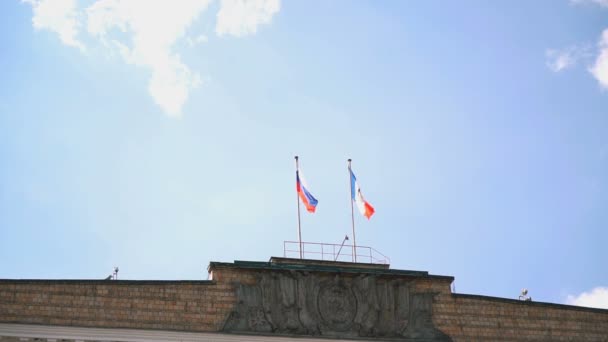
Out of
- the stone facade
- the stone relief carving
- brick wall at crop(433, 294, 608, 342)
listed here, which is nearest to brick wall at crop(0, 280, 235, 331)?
the stone facade

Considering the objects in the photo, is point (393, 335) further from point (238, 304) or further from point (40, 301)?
point (40, 301)

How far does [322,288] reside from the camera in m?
29.4

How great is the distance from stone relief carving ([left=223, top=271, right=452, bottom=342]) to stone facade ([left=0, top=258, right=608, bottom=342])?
32 millimetres

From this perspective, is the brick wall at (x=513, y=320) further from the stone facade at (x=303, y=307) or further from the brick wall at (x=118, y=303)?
the brick wall at (x=118, y=303)

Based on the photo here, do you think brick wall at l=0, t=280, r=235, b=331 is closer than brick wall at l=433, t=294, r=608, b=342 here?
Yes

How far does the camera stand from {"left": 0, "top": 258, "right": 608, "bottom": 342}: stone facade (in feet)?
89.5

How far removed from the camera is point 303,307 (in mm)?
28906

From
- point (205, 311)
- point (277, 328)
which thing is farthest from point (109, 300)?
point (277, 328)

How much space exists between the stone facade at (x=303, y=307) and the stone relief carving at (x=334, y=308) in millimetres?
32

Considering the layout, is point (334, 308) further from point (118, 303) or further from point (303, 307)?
point (118, 303)

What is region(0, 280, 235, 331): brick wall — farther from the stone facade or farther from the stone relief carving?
the stone relief carving

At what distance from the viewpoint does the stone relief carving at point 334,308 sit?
2850 centimetres

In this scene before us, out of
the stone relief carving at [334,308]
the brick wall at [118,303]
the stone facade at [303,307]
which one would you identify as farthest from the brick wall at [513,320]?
the brick wall at [118,303]

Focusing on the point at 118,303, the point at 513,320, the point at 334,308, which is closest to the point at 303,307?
the point at 334,308
